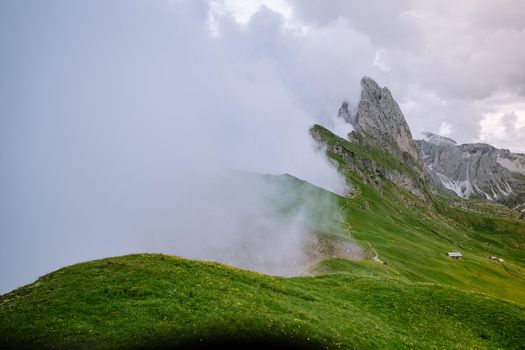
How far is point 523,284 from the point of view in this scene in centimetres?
16250

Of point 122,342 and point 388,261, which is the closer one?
point 122,342

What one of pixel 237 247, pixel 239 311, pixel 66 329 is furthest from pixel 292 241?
pixel 66 329

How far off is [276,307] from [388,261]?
248 feet

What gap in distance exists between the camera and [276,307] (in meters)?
39.7

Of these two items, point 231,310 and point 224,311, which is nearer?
point 224,311

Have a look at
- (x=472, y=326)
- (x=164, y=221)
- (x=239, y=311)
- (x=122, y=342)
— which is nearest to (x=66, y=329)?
(x=122, y=342)

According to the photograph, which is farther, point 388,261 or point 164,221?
point 164,221

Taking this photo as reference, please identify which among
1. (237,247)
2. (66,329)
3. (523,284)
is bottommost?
(523,284)

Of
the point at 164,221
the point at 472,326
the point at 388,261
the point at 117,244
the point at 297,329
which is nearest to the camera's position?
the point at 297,329

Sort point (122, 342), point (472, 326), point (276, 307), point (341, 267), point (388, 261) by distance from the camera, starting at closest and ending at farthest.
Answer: point (122, 342)
point (276, 307)
point (472, 326)
point (341, 267)
point (388, 261)

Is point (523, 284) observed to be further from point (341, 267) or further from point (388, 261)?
point (341, 267)

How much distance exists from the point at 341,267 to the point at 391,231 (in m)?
97.3

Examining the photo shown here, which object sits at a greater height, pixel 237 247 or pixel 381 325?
pixel 237 247

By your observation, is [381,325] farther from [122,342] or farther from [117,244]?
[117,244]
